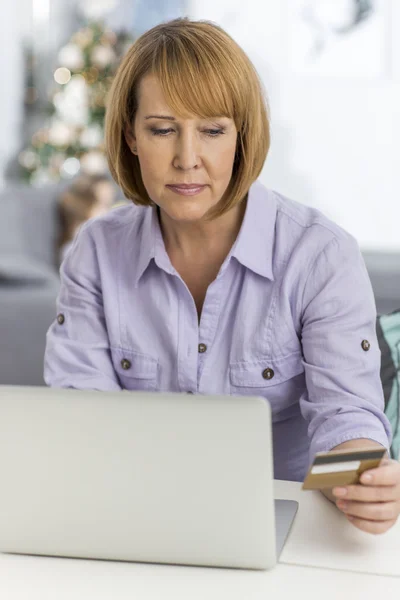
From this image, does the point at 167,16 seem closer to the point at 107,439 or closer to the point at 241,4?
the point at 241,4

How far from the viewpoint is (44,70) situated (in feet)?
19.4

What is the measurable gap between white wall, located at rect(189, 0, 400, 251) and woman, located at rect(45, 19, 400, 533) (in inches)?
168

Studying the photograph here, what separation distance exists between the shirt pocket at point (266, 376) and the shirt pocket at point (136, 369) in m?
0.13

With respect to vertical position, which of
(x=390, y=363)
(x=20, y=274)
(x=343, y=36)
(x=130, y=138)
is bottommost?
(x=20, y=274)

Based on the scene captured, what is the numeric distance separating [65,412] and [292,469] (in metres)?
0.69

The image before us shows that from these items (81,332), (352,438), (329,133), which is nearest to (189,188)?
(81,332)

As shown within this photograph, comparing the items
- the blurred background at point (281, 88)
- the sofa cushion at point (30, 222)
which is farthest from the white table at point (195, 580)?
the blurred background at point (281, 88)

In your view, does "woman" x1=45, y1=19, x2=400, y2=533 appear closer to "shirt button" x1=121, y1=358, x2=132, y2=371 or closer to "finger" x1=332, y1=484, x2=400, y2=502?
"shirt button" x1=121, y1=358, x2=132, y2=371

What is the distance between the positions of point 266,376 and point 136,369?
0.21m

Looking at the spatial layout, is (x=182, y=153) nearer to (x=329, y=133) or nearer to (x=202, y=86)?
(x=202, y=86)

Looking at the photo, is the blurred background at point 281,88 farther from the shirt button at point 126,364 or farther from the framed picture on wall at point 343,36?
the shirt button at point 126,364

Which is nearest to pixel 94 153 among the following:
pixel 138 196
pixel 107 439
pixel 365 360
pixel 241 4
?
pixel 241 4

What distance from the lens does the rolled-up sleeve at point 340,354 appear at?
1.21 m

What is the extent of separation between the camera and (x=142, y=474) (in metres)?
0.88
